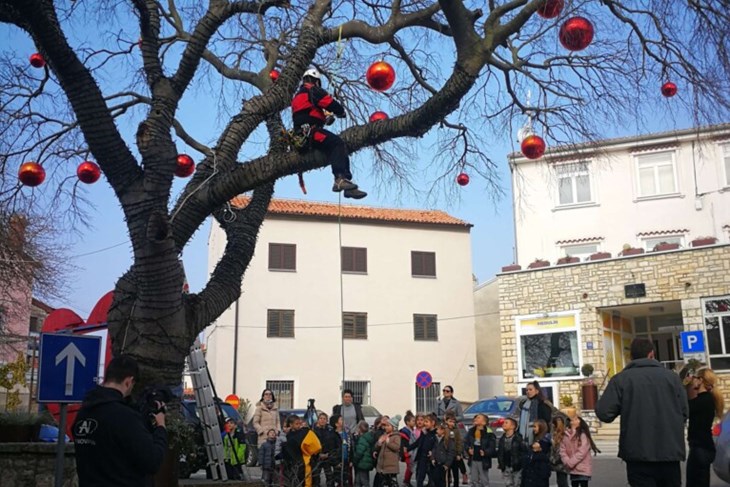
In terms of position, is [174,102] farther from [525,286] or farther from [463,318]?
[463,318]

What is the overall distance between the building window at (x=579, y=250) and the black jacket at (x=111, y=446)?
2700 centimetres

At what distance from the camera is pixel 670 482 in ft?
18.1

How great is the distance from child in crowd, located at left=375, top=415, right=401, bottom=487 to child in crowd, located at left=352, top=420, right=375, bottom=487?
0.56ft

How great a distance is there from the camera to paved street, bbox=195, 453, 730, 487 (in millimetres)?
13084

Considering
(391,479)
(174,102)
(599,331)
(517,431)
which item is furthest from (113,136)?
(599,331)

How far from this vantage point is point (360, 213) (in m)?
37.4

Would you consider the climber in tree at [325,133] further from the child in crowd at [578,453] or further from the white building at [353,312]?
the white building at [353,312]

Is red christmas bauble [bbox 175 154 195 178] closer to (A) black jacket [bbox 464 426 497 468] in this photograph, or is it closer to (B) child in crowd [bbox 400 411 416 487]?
(B) child in crowd [bbox 400 411 416 487]

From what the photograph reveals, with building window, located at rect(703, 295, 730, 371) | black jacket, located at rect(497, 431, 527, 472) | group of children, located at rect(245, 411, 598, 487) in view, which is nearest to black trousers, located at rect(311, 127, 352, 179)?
group of children, located at rect(245, 411, 598, 487)

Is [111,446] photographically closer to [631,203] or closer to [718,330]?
[718,330]

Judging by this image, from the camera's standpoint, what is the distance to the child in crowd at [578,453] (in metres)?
10.1

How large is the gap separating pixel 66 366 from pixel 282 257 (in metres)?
28.1

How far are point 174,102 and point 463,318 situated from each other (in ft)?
99.9

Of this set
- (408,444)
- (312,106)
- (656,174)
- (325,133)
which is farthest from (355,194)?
(656,174)
